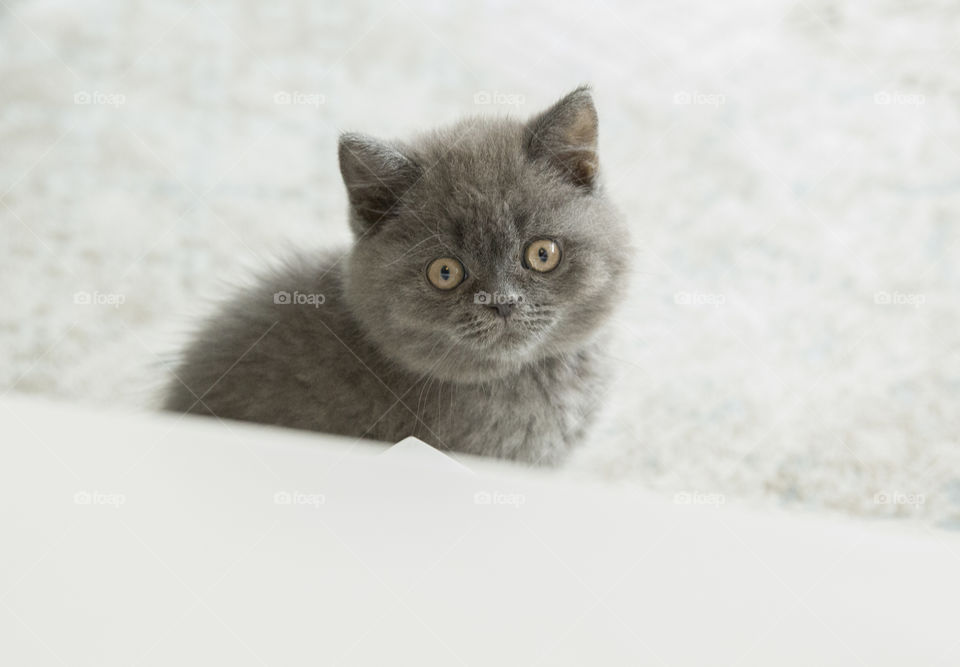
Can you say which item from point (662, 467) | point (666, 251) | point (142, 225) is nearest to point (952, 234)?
point (666, 251)

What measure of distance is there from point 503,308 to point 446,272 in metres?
0.12

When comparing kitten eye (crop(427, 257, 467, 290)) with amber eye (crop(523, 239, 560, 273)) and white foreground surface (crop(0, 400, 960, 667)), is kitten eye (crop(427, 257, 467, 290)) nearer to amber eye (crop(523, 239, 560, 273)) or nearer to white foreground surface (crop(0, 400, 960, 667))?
amber eye (crop(523, 239, 560, 273))

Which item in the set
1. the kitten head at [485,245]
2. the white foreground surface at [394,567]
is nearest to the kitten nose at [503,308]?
the kitten head at [485,245]

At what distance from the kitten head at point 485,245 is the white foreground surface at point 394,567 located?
9.3 inches

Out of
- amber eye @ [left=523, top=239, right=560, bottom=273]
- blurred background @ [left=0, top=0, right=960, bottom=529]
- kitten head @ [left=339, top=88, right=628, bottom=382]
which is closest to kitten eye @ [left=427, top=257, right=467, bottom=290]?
kitten head @ [left=339, top=88, right=628, bottom=382]

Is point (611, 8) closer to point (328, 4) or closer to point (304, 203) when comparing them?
point (328, 4)

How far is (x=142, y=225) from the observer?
248 centimetres

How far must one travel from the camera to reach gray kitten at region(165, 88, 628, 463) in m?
1.43

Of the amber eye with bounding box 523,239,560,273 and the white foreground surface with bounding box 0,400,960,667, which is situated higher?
the amber eye with bounding box 523,239,560,273

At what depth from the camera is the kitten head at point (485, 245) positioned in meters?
1.42

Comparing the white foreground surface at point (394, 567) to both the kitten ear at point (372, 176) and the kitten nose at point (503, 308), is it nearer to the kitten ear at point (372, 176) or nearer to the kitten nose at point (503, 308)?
the kitten nose at point (503, 308)

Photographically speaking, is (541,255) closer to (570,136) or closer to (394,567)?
(570,136)

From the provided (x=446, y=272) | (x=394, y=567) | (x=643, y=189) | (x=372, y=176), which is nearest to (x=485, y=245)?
(x=446, y=272)

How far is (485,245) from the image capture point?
4.62 feet
